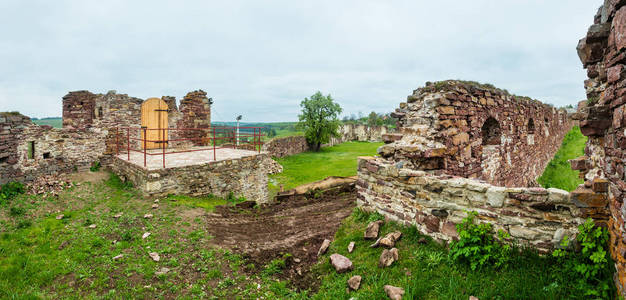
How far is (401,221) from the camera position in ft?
18.4

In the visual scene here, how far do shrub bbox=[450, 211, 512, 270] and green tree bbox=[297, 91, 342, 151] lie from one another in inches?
1233

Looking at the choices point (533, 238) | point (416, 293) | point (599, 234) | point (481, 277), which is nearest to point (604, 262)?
point (599, 234)

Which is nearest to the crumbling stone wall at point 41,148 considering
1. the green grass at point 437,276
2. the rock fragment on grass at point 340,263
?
the rock fragment on grass at point 340,263

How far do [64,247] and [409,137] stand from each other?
767cm

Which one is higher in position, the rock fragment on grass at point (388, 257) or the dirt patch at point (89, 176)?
the dirt patch at point (89, 176)

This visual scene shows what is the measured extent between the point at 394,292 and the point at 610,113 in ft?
11.0

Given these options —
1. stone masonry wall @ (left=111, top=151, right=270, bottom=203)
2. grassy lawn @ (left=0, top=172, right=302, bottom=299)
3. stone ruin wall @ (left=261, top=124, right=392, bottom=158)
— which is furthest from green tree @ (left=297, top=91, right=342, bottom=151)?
grassy lawn @ (left=0, top=172, right=302, bottom=299)

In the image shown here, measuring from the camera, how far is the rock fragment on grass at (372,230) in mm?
5490

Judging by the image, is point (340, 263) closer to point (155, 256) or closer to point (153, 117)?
point (155, 256)

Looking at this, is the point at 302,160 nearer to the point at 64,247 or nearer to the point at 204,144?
the point at 204,144

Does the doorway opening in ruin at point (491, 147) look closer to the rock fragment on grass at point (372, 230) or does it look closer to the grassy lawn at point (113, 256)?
the rock fragment on grass at point (372, 230)

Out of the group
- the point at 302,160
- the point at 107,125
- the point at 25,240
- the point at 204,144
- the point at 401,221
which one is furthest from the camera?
the point at 302,160

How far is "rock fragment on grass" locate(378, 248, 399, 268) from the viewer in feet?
14.9

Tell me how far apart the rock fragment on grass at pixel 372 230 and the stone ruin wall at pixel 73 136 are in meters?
11.6
